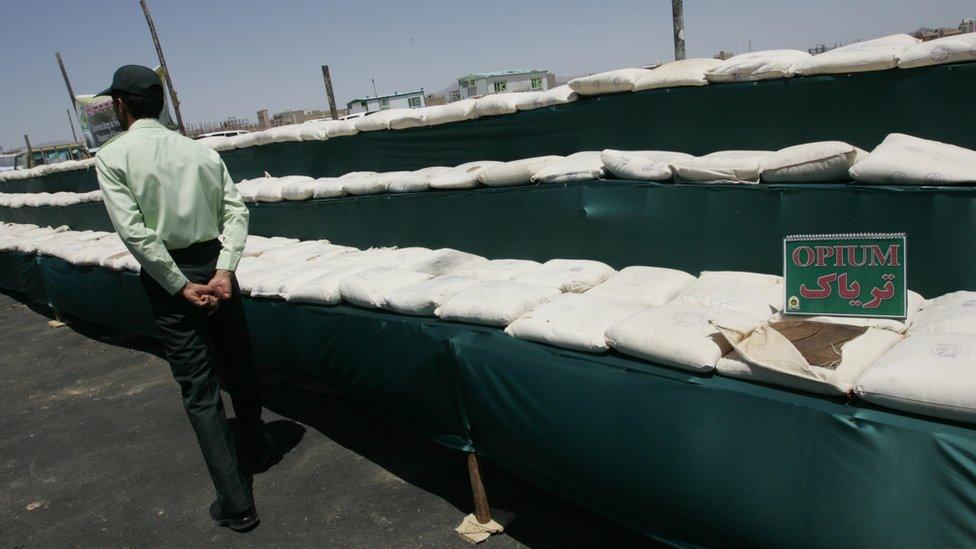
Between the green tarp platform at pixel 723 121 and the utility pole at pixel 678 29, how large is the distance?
6941 mm

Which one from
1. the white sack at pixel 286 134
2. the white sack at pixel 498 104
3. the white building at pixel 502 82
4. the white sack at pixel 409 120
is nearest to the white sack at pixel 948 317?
the white sack at pixel 498 104

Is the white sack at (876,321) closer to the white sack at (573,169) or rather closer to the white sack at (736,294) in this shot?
the white sack at (736,294)

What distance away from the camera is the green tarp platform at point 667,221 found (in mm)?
2404

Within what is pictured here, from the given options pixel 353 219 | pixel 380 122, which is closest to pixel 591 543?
pixel 353 219

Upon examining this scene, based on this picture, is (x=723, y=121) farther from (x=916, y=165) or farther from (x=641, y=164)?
(x=916, y=165)

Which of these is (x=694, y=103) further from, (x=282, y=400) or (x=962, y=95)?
(x=282, y=400)

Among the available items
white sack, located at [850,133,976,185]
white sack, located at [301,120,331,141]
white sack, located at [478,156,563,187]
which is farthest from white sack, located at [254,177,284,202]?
white sack, located at [850,133,976,185]

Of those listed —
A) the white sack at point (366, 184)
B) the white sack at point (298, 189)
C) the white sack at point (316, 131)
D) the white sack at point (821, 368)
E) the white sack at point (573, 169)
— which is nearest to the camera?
the white sack at point (821, 368)

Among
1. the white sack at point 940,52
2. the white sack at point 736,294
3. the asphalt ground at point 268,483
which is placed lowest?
the asphalt ground at point 268,483

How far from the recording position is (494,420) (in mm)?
2270

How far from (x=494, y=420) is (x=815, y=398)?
3.51 ft

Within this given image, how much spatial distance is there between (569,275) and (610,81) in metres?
1.56

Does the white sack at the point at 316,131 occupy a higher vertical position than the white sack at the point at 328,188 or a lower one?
higher

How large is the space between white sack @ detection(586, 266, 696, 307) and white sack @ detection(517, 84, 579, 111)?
167 cm
